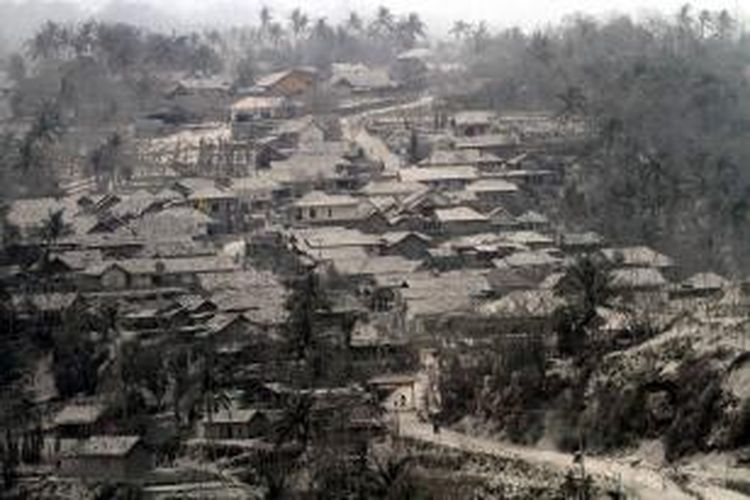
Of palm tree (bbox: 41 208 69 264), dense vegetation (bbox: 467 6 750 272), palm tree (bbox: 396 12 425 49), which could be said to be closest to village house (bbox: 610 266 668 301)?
dense vegetation (bbox: 467 6 750 272)

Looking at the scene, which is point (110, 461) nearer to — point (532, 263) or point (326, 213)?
point (532, 263)

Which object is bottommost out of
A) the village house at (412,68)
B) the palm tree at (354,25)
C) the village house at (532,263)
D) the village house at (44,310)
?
the village house at (44,310)

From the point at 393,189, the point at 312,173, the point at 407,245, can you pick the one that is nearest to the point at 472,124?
the point at 312,173

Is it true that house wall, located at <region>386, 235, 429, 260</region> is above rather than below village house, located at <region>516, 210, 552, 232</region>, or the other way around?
below

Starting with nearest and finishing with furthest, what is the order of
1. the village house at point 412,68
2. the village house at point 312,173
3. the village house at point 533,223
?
the village house at point 533,223
the village house at point 312,173
the village house at point 412,68

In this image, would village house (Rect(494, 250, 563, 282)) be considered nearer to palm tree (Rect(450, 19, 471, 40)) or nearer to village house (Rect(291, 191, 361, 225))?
village house (Rect(291, 191, 361, 225))

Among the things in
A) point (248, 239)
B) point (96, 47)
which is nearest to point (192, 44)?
point (96, 47)

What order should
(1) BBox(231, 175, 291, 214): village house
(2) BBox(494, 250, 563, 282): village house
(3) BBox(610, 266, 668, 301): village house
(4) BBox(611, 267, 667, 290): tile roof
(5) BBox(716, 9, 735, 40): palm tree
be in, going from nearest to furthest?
(3) BBox(610, 266, 668, 301): village house → (4) BBox(611, 267, 667, 290): tile roof → (2) BBox(494, 250, 563, 282): village house → (1) BBox(231, 175, 291, 214): village house → (5) BBox(716, 9, 735, 40): palm tree

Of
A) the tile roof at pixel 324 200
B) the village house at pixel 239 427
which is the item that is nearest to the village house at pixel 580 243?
the tile roof at pixel 324 200

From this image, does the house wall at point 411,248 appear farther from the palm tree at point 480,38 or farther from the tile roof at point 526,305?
the palm tree at point 480,38
